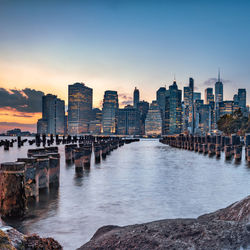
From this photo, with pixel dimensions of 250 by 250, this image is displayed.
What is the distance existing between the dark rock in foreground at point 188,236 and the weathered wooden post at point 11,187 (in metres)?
4.33

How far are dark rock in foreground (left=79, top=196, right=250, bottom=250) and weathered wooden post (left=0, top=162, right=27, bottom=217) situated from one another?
433 cm

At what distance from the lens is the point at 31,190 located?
1132cm

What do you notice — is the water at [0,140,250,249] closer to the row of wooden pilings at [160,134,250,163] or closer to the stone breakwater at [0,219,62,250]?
the stone breakwater at [0,219,62,250]

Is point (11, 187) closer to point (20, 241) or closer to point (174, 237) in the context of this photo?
point (20, 241)

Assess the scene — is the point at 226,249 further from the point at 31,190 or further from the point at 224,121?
the point at 224,121

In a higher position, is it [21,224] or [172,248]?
[172,248]

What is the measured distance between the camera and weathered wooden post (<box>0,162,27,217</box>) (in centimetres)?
823

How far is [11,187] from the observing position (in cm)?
826

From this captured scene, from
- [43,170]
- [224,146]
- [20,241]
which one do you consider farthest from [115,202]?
[224,146]

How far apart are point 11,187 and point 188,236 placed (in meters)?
5.82

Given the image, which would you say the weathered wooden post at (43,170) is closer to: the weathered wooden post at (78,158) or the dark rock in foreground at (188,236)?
the weathered wooden post at (78,158)

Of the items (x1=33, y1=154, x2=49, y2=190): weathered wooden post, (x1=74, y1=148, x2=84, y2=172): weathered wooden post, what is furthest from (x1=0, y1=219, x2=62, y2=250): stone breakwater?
(x1=74, y1=148, x2=84, y2=172): weathered wooden post

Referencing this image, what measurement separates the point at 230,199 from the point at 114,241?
31.6ft

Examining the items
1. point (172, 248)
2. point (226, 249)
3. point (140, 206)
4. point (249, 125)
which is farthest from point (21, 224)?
point (249, 125)
